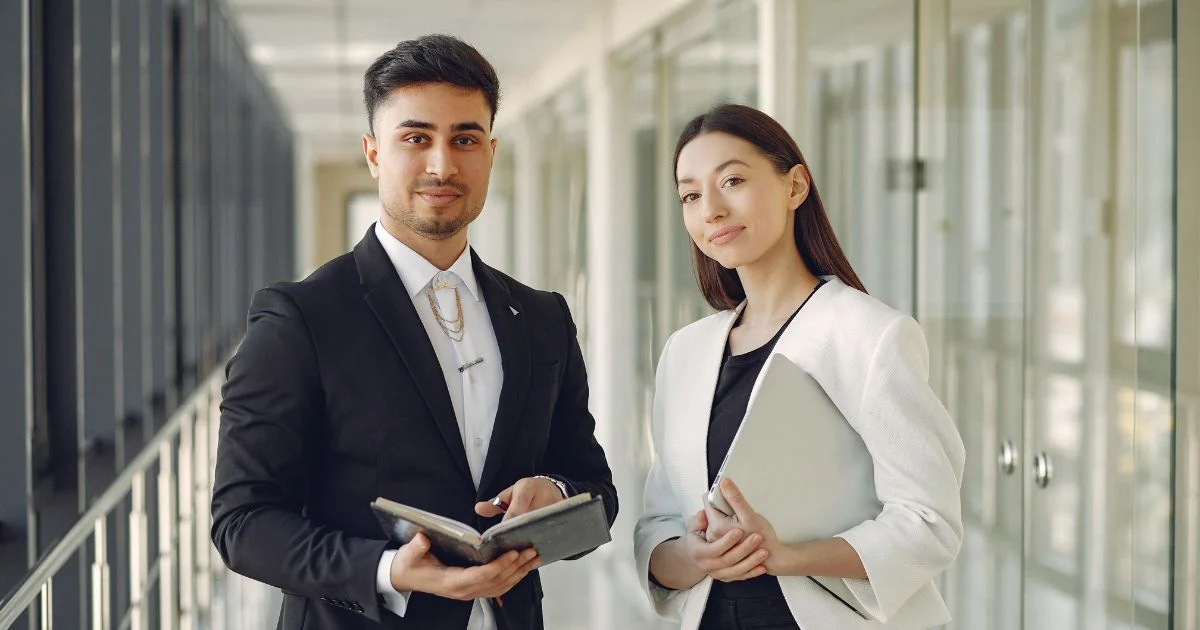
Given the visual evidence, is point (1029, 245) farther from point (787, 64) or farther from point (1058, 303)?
point (787, 64)

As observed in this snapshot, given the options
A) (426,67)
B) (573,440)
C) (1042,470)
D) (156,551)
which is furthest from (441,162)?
(156,551)

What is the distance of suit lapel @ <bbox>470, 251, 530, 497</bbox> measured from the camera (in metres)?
1.81

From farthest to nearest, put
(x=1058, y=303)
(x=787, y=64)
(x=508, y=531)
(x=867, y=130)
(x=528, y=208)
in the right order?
(x=528, y=208)
(x=787, y=64)
(x=867, y=130)
(x=1058, y=303)
(x=508, y=531)

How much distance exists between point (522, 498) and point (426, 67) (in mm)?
640

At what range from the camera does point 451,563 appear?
1676 mm

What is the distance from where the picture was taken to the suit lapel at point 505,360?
1813 millimetres

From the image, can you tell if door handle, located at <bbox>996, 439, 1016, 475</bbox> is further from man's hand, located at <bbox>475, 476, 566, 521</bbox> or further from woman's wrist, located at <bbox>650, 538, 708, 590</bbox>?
man's hand, located at <bbox>475, 476, 566, 521</bbox>

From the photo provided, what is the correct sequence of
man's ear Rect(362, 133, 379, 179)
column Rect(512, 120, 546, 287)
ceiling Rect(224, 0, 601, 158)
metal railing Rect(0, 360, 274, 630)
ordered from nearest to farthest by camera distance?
man's ear Rect(362, 133, 379, 179), metal railing Rect(0, 360, 274, 630), ceiling Rect(224, 0, 601, 158), column Rect(512, 120, 546, 287)

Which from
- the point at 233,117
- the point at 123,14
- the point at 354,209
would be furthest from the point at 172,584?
the point at 354,209

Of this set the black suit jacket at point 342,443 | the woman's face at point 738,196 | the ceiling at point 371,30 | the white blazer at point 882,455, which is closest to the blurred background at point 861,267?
the ceiling at point 371,30

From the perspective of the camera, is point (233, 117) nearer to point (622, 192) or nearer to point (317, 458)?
point (622, 192)

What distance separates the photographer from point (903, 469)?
1854 mm

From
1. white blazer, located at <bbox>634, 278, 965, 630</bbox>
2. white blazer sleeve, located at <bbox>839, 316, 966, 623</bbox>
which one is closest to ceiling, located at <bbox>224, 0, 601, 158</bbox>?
white blazer, located at <bbox>634, 278, 965, 630</bbox>

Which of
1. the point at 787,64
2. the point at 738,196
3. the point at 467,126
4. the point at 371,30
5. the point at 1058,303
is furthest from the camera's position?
the point at 371,30
